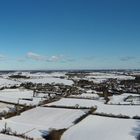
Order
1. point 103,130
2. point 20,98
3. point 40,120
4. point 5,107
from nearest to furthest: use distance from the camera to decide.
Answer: point 103,130
point 40,120
point 5,107
point 20,98

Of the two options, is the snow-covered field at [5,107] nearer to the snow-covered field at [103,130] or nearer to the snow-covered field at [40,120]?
the snow-covered field at [40,120]

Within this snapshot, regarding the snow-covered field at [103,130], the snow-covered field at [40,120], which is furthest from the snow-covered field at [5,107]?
the snow-covered field at [103,130]

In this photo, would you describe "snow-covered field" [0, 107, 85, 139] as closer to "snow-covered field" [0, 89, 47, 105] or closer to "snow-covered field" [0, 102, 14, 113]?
"snow-covered field" [0, 102, 14, 113]

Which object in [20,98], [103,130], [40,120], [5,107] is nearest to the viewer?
[103,130]

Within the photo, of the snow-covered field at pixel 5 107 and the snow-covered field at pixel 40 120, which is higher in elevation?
the snow-covered field at pixel 5 107

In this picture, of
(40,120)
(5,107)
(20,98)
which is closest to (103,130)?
(40,120)

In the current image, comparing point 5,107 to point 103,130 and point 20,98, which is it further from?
point 103,130

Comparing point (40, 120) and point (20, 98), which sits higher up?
point (20, 98)
